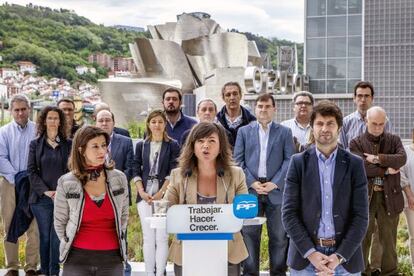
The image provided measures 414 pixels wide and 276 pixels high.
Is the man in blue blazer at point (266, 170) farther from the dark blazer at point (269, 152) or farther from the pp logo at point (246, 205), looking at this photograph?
the pp logo at point (246, 205)

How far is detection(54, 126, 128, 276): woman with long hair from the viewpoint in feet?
12.5

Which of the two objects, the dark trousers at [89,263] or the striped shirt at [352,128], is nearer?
the dark trousers at [89,263]

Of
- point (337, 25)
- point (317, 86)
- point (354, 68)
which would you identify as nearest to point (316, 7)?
point (337, 25)

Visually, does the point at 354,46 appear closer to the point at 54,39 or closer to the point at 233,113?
the point at 233,113

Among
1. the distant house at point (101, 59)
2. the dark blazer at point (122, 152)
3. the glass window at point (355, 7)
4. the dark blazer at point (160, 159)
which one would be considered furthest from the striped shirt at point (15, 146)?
the distant house at point (101, 59)

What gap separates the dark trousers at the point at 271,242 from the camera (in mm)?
5340

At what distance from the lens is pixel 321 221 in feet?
12.2

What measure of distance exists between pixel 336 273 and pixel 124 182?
134 cm

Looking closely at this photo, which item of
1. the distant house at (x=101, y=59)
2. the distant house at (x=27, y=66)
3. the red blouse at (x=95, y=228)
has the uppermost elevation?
the distant house at (x=101, y=59)

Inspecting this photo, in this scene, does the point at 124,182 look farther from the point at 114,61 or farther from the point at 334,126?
the point at 114,61

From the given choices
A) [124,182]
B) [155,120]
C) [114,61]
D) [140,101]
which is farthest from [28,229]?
[114,61]

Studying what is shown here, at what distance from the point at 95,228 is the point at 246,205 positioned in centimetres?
96

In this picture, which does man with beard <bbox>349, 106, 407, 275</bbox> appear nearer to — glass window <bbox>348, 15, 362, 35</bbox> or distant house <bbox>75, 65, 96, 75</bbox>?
glass window <bbox>348, 15, 362, 35</bbox>

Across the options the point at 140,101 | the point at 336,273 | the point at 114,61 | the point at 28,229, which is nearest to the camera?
the point at 336,273
